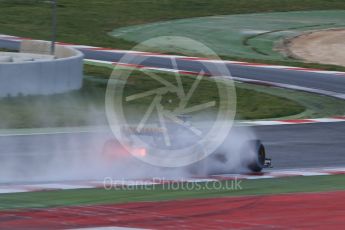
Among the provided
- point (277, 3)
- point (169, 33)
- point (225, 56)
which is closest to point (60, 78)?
point (225, 56)

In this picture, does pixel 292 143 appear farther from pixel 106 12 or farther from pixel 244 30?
pixel 106 12

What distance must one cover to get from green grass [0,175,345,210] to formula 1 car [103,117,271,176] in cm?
44

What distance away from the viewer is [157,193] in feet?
28.9

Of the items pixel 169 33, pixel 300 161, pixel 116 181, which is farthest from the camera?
pixel 169 33

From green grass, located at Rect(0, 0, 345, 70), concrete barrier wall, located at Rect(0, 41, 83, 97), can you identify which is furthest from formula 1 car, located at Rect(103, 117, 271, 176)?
green grass, located at Rect(0, 0, 345, 70)

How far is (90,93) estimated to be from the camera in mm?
16812

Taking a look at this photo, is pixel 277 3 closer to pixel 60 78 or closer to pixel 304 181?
pixel 60 78

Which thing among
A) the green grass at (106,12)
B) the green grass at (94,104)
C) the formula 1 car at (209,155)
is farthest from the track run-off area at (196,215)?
the green grass at (106,12)

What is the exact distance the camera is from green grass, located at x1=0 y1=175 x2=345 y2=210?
8164mm

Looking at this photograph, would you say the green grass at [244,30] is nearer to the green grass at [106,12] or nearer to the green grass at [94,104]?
the green grass at [106,12]

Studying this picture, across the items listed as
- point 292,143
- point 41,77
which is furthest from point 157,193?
point 41,77

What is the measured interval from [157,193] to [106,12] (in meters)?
22.9

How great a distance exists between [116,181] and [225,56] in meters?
14.9

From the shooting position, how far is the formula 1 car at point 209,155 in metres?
9.41
